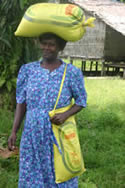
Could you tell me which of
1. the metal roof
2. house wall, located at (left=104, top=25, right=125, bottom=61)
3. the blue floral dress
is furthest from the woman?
house wall, located at (left=104, top=25, right=125, bottom=61)

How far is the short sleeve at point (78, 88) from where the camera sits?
6.75ft

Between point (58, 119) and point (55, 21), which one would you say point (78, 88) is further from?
point (55, 21)

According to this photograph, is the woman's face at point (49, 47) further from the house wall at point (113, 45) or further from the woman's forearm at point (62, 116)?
the house wall at point (113, 45)

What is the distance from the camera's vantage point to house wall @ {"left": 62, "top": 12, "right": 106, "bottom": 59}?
1209 centimetres

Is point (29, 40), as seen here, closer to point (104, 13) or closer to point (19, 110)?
point (19, 110)

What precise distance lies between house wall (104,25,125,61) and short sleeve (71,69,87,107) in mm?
10179

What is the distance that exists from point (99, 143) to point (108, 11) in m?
9.00

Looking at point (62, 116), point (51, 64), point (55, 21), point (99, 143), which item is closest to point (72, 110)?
point (62, 116)

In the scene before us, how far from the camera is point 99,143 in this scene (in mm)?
4172

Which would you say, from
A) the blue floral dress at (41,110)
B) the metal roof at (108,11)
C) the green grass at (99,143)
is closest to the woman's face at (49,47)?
the blue floral dress at (41,110)

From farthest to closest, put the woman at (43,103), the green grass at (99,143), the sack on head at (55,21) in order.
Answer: the green grass at (99,143) → the woman at (43,103) → the sack on head at (55,21)

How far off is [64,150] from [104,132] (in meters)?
2.68

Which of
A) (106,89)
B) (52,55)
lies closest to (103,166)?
(52,55)

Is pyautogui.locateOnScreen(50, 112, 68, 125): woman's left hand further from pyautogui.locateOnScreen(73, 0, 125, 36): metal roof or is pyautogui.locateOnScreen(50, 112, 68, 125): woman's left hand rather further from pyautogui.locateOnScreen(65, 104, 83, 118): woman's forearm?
pyautogui.locateOnScreen(73, 0, 125, 36): metal roof
